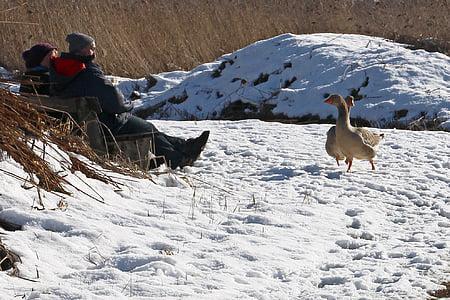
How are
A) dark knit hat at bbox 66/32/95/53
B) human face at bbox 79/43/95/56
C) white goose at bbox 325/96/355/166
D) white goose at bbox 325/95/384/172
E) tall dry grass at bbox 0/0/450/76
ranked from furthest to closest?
tall dry grass at bbox 0/0/450/76
white goose at bbox 325/96/355/166
white goose at bbox 325/95/384/172
human face at bbox 79/43/95/56
dark knit hat at bbox 66/32/95/53

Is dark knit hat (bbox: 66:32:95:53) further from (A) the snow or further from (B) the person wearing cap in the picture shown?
(A) the snow

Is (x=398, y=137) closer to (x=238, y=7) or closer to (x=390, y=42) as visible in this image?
(x=390, y=42)

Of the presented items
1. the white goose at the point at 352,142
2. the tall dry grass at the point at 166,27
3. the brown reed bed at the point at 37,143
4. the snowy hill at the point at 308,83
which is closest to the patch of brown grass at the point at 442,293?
the brown reed bed at the point at 37,143

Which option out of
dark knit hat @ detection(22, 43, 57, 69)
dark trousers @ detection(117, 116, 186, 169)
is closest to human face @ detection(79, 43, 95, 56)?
dark knit hat @ detection(22, 43, 57, 69)

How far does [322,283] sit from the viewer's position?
580cm

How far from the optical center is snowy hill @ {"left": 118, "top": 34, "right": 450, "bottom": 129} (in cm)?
1388

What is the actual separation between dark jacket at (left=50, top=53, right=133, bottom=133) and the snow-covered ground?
0.90 metres

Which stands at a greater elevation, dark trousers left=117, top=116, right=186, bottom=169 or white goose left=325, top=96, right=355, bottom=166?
dark trousers left=117, top=116, right=186, bottom=169

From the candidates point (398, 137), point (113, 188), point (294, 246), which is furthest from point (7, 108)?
point (398, 137)

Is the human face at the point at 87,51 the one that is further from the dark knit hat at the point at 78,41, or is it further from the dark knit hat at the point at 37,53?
the dark knit hat at the point at 37,53

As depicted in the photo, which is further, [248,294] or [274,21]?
[274,21]

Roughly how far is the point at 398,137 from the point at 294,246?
506cm

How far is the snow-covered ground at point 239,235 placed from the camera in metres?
5.42

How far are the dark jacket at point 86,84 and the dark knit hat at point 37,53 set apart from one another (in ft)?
1.28
